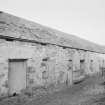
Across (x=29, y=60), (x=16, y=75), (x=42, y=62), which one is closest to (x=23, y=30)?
(x=29, y=60)

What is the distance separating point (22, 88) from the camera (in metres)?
5.97

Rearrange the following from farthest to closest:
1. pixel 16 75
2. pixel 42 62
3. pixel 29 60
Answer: pixel 42 62, pixel 29 60, pixel 16 75

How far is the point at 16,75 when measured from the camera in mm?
5863

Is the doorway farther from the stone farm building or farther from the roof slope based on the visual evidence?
the roof slope

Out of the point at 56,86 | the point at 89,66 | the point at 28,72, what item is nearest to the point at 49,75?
the point at 56,86

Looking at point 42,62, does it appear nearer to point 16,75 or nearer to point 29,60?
point 29,60

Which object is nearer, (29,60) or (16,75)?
(16,75)

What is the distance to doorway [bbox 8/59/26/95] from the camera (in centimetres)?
562

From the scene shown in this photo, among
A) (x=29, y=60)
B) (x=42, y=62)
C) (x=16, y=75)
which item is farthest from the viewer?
(x=42, y=62)

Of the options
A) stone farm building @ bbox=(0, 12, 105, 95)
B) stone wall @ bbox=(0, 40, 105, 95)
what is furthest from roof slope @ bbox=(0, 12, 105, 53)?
stone wall @ bbox=(0, 40, 105, 95)

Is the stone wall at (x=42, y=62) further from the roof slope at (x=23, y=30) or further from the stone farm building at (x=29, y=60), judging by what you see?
the roof slope at (x=23, y=30)

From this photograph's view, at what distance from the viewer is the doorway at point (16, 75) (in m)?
5.62

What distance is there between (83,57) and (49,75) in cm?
518

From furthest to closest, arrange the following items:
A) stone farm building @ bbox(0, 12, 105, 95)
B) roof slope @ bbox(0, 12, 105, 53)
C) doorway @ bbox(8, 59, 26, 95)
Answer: roof slope @ bbox(0, 12, 105, 53)
doorway @ bbox(8, 59, 26, 95)
stone farm building @ bbox(0, 12, 105, 95)
